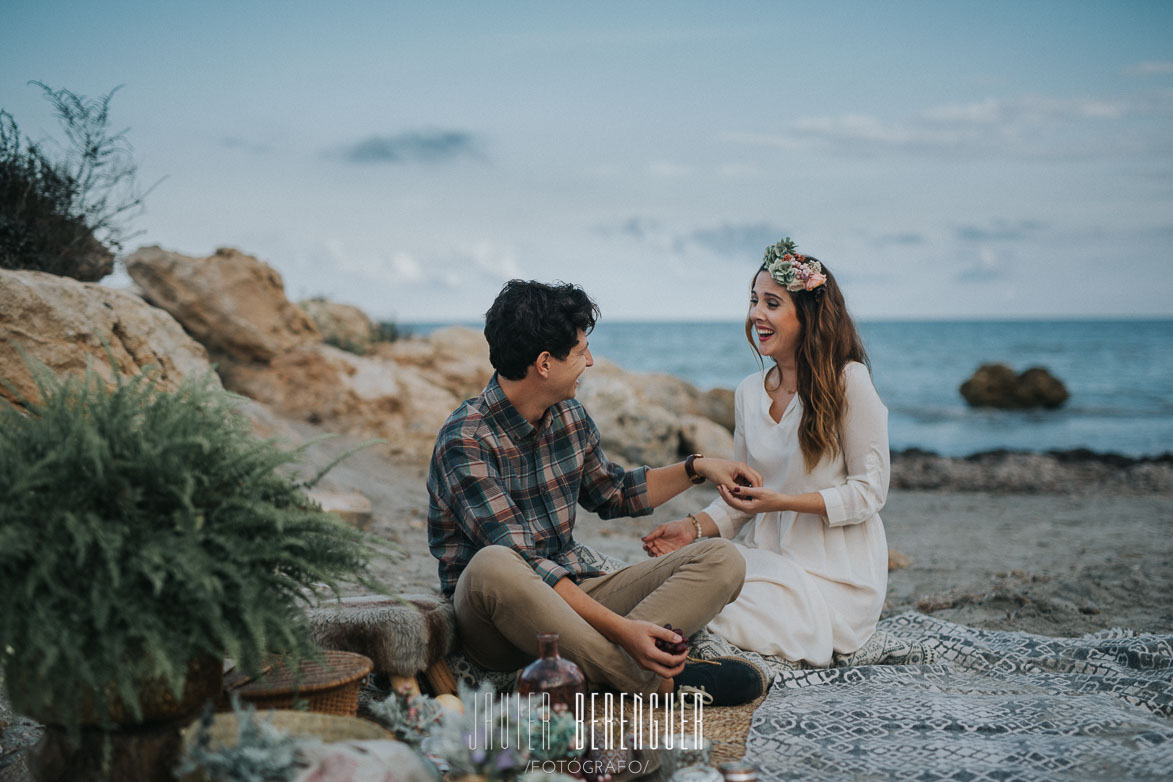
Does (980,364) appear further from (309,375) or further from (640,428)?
(309,375)

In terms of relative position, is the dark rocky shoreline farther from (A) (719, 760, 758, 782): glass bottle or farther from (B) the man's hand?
(A) (719, 760, 758, 782): glass bottle

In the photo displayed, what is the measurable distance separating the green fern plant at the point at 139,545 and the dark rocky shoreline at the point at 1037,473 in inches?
463

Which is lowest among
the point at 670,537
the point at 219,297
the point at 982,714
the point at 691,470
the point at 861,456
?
the point at 982,714

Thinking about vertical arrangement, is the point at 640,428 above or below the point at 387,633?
above

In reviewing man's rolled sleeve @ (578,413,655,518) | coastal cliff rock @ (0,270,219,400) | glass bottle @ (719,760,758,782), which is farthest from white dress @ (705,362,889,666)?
coastal cliff rock @ (0,270,219,400)

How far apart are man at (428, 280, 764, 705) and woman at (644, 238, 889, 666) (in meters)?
0.28

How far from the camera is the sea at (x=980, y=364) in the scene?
72.2ft

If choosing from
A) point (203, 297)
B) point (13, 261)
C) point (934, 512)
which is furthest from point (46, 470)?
point (934, 512)

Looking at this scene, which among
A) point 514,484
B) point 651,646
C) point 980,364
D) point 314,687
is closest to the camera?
point 314,687

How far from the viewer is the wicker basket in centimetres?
304

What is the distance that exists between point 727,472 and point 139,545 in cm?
258

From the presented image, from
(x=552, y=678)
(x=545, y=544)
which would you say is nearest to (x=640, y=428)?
(x=545, y=544)

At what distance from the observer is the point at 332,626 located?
12.0 ft

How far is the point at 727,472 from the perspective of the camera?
4.33m
